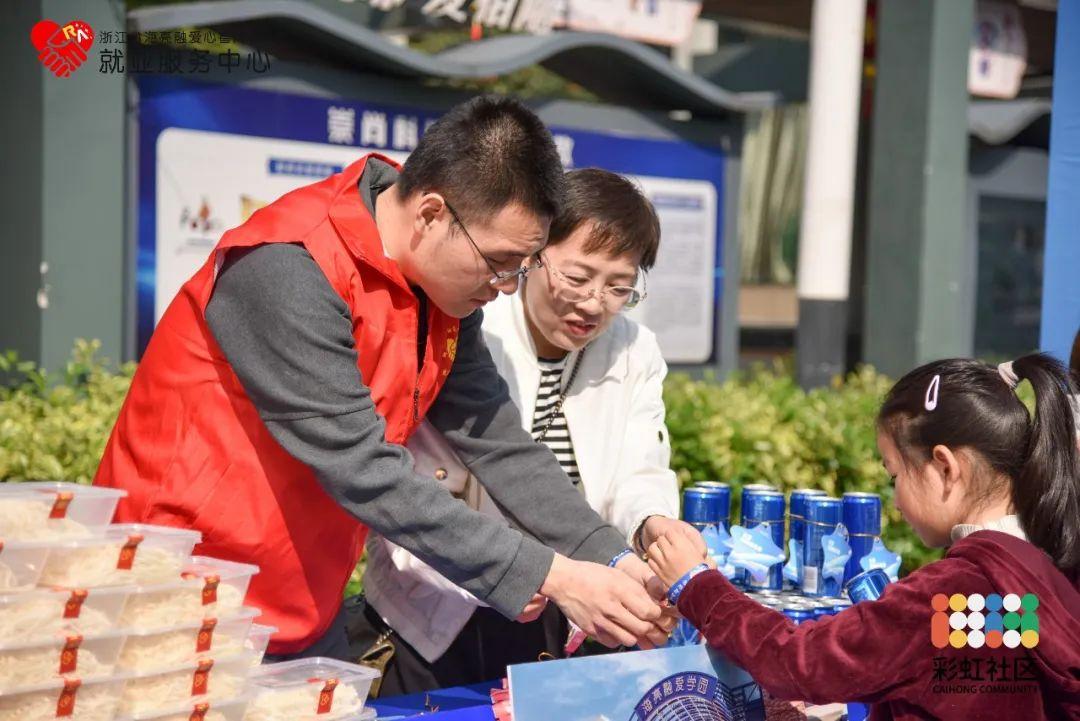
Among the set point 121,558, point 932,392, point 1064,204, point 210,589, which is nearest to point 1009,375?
point 932,392

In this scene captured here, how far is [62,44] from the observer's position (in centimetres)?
469

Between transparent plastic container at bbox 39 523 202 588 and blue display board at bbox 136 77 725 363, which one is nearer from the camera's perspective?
transparent plastic container at bbox 39 523 202 588

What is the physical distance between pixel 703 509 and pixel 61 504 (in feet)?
4.41

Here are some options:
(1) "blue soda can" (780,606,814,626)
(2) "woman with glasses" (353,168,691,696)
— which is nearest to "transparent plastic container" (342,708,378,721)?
(2) "woman with glasses" (353,168,691,696)

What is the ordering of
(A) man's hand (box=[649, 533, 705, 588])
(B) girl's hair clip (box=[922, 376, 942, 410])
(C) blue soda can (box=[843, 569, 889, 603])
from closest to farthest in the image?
(B) girl's hair clip (box=[922, 376, 942, 410]), (A) man's hand (box=[649, 533, 705, 588]), (C) blue soda can (box=[843, 569, 889, 603])

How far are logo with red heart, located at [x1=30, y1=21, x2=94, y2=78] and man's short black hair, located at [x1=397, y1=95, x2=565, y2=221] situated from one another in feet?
10.0

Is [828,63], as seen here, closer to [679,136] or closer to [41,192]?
[679,136]

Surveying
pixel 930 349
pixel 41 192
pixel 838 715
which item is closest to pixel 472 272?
pixel 838 715

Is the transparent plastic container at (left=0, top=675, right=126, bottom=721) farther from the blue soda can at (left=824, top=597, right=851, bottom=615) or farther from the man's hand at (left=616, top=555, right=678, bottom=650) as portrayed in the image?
the blue soda can at (left=824, top=597, right=851, bottom=615)

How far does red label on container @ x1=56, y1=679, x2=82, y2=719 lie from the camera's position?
1.67 metres

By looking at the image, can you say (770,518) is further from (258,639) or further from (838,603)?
(258,639)

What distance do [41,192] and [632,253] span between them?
2.95 m

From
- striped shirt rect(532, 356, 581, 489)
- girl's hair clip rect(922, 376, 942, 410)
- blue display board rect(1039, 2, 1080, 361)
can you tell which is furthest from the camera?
blue display board rect(1039, 2, 1080, 361)

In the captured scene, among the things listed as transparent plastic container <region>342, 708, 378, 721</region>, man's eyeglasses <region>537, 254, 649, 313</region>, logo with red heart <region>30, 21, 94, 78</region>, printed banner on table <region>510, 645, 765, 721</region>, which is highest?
logo with red heart <region>30, 21, 94, 78</region>
